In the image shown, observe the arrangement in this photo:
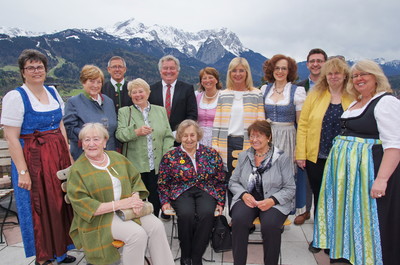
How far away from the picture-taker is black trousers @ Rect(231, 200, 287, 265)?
3051 mm

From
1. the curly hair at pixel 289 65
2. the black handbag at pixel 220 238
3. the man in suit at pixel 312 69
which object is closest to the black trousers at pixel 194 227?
the black handbag at pixel 220 238

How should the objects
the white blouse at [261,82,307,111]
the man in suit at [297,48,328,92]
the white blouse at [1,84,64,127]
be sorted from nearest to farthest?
the white blouse at [1,84,64,127]
the white blouse at [261,82,307,111]
the man in suit at [297,48,328,92]

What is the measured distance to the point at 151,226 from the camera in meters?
3.06

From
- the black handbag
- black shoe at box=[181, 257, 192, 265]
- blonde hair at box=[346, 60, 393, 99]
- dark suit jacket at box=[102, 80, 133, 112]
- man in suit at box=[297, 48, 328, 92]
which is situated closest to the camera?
blonde hair at box=[346, 60, 393, 99]

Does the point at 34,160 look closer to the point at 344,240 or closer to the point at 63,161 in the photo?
the point at 63,161

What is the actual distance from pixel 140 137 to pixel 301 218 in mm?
2789

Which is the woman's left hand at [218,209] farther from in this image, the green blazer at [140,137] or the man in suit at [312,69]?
the man in suit at [312,69]

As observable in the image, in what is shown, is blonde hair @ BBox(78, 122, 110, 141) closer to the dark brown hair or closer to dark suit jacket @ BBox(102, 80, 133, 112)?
the dark brown hair

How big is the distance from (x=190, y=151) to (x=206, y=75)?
1.43m

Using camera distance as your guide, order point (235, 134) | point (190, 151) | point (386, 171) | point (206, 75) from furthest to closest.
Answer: point (206, 75) < point (235, 134) < point (190, 151) < point (386, 171)

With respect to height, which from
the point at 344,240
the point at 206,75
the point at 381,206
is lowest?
the point at 344,240

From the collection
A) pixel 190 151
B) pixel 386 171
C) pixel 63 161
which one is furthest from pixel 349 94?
pixel 63 161

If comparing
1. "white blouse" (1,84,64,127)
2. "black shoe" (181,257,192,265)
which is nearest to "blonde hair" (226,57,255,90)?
"black shoe" (181,257,192,265)

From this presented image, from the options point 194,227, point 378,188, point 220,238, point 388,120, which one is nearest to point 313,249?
point 220,238
